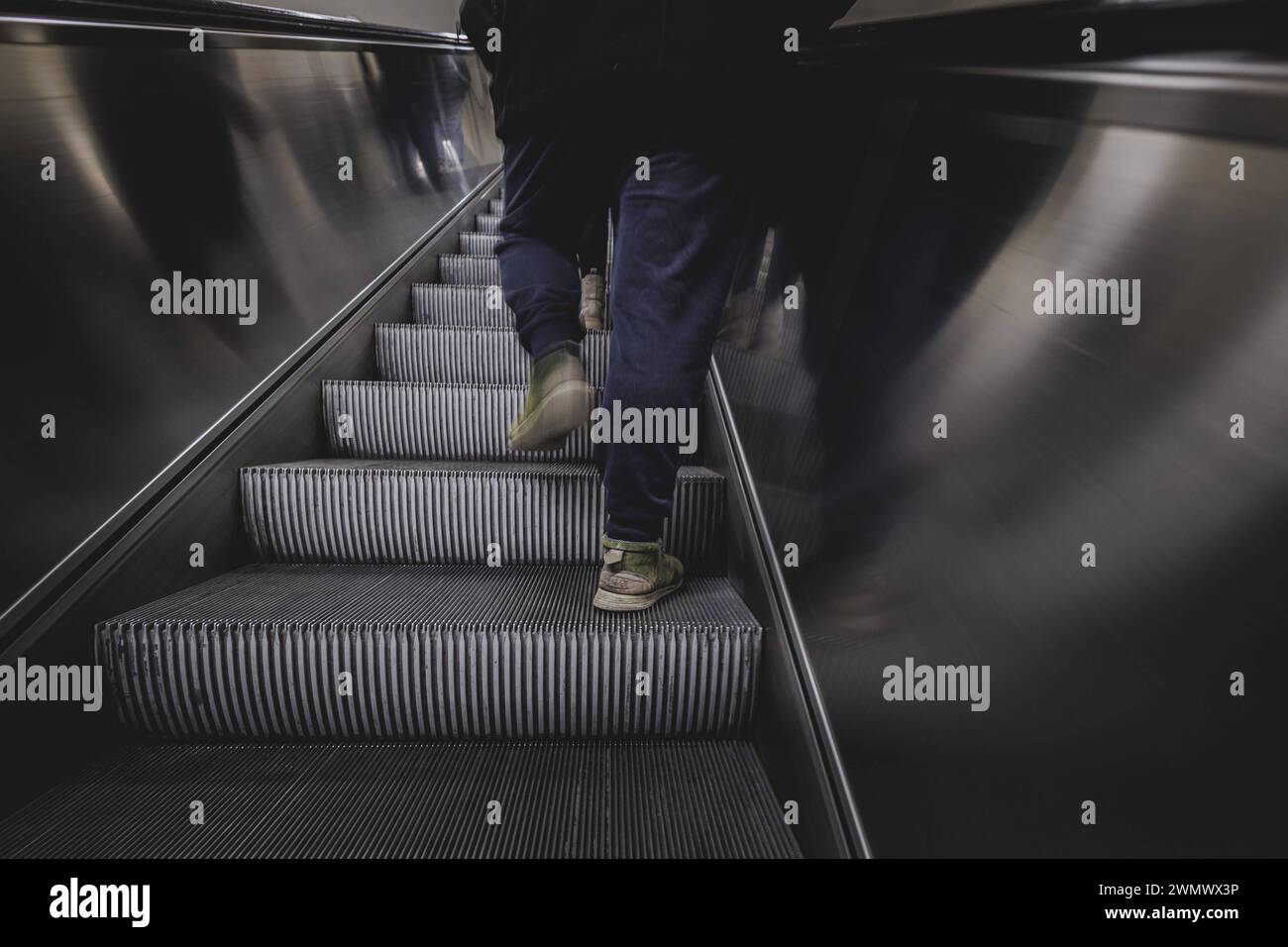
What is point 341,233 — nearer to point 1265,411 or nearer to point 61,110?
point 61,110

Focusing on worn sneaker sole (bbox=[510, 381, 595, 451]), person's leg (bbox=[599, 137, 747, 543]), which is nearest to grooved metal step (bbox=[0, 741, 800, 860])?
person's leg (bbox=[599, 137, 747, 543])

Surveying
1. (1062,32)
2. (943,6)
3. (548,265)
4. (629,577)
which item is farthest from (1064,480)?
(943,6)

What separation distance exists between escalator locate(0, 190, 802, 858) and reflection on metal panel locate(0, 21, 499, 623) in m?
0.20

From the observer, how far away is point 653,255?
1.15 m

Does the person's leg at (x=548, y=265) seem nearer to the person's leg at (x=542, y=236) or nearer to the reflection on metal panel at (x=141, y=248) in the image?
the person's leg at (x=542, y=236)

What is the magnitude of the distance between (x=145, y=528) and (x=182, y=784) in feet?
1.37

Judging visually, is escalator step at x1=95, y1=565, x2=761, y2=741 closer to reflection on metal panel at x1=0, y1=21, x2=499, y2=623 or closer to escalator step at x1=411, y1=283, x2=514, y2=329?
reflection on metal panel at x1=0, y1=21, x2=499, y2=623

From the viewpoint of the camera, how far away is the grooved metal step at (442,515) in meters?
1.36

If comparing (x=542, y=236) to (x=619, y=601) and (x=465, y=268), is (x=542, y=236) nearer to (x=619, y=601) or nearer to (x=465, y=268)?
(x=619, y=601)

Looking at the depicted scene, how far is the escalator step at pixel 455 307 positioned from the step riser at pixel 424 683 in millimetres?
1599

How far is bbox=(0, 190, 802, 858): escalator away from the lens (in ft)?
2.82

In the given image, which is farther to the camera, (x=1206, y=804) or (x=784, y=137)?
(x=784, y=137)

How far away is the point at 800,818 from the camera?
0.86m
